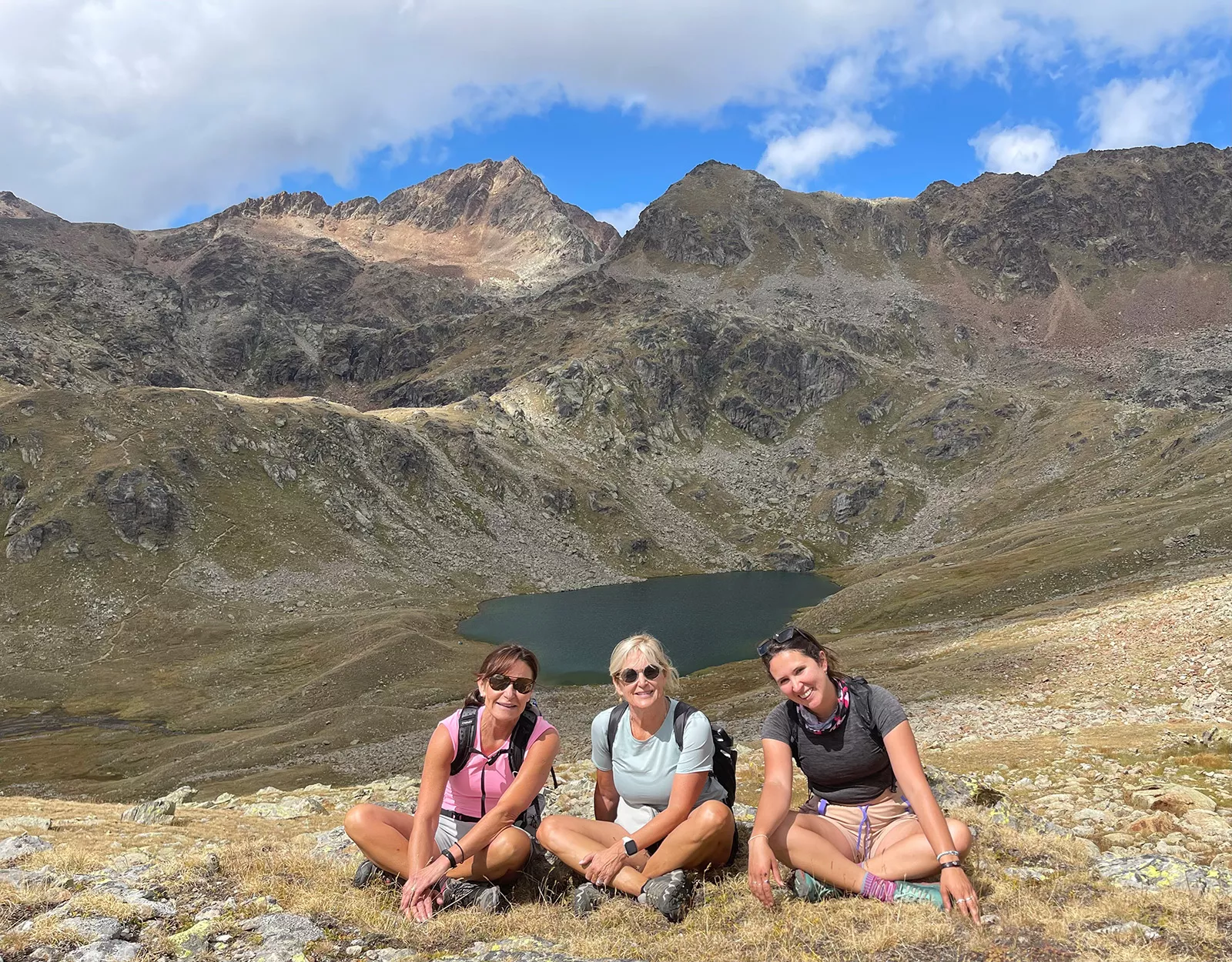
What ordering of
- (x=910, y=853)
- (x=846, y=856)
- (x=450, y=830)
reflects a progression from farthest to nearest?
(x=450, y=830)
(x=846, y=856)
(x=910, y=853)

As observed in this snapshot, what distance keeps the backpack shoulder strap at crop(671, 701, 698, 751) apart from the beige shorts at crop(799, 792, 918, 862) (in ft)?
6.07

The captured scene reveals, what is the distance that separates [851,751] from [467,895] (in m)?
5.59

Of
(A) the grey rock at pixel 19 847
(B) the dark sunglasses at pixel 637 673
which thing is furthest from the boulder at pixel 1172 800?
(A) the grey rock at pixel 19 847

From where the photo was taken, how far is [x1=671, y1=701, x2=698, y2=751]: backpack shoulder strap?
9.31 meters

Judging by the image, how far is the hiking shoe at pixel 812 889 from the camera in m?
8.68

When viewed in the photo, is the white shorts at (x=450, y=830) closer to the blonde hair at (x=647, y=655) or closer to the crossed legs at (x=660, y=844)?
the crossed legs at (x=660, y=844)

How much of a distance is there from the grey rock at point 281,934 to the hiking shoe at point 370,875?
1.16 metres

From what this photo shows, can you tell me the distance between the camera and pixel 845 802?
9539mm

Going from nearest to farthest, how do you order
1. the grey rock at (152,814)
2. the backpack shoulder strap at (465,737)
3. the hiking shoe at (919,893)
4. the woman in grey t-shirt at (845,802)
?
the hiking shoe at (919,893) < the woman in grey t-shirt at (845,802) < the backpack shoulder strap at (465,737) < the grey rock at (152,814)

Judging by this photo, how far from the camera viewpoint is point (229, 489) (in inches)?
5477

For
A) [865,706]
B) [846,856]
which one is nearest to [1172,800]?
[846,856]

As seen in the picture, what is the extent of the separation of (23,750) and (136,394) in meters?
105

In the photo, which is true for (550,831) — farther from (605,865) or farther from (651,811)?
(651,811)

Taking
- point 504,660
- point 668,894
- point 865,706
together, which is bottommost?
point 668,894
